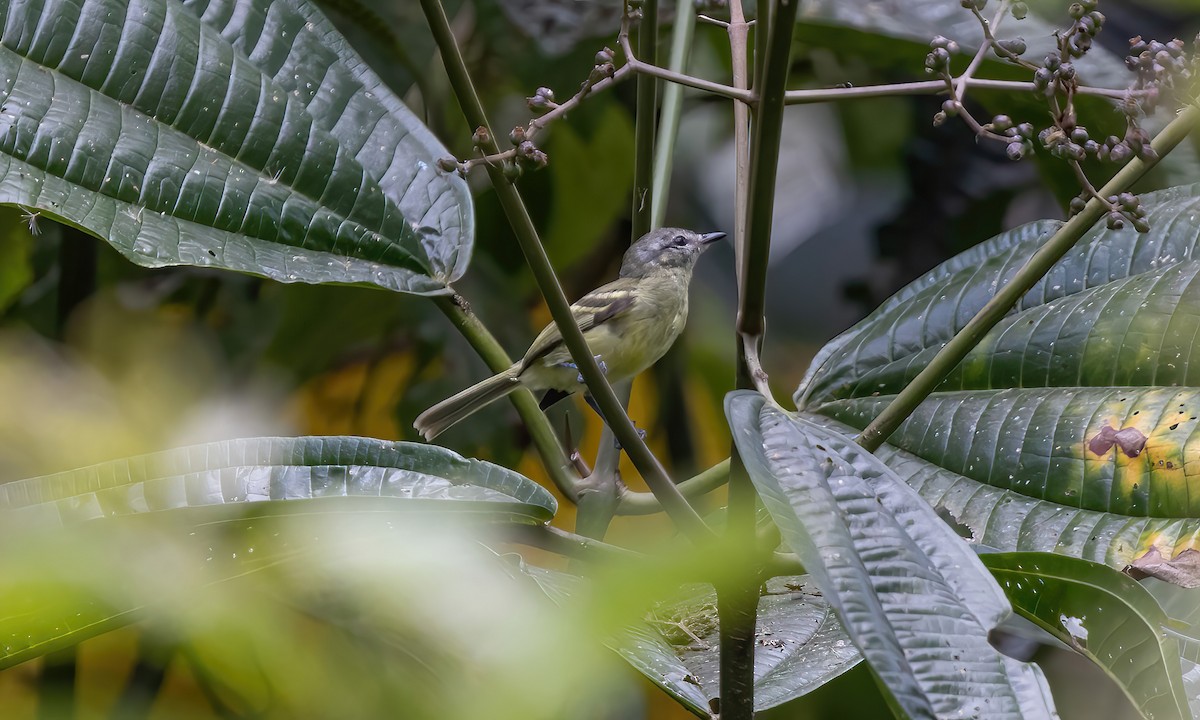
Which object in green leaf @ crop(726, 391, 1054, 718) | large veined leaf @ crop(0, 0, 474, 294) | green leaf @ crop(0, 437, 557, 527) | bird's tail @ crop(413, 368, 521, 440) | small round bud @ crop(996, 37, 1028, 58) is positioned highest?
small round bud @ crop(996, 37, 1028, 58)

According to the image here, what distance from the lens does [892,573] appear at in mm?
589

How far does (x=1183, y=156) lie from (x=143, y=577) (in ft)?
5.05

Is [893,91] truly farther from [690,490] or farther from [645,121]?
[690,490]

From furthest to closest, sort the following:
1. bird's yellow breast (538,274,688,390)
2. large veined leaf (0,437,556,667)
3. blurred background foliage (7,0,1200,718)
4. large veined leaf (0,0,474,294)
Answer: bird's yellow breast (538,274,688,390) → blurred background foliage (7,0,1200,718) → large veined leaf (0,0,474,294) → large veined leaf (0,437,556,667)

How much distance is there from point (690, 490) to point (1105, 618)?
49cm

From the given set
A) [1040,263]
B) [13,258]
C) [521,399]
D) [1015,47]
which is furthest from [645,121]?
[13,258]

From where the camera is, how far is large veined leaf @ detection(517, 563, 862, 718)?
0.95 m

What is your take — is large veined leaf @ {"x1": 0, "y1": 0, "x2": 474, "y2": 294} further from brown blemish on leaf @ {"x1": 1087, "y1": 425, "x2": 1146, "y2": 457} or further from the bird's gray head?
brown blemish on leaf @ {"x1": 1087, "y1": 425, "x2": 1146, "y2": 457}

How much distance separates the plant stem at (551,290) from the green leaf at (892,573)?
0.13 m

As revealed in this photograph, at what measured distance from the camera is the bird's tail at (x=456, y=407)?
1.71 meters

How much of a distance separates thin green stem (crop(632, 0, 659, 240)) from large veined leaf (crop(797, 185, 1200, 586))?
30 cm

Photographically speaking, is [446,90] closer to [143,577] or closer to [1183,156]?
[1183,156]

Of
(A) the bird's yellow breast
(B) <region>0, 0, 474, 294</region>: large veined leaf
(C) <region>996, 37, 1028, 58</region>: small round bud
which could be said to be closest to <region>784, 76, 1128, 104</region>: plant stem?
(C) <region>996, 37, 1028, 58</region>: small round bud

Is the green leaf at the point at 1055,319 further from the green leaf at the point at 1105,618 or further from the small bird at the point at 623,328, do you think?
the small bird at the point at 623,328
